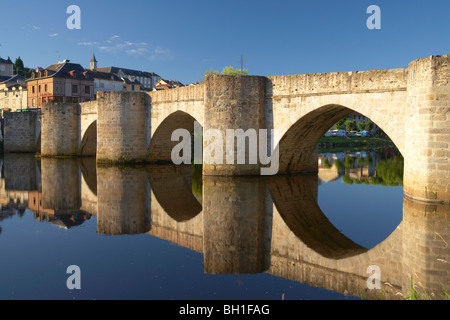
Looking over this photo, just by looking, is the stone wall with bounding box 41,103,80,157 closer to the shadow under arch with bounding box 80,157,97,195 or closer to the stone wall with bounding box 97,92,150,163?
the shadow under arch with bounding box 80,157,97,195

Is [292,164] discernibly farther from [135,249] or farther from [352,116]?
[352,116]

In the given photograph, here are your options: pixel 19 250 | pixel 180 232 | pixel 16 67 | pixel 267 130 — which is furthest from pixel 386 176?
pixel 16 67

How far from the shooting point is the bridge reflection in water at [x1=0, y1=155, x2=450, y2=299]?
7047 mm

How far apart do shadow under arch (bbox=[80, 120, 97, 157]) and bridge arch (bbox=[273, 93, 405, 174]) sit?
16.7m

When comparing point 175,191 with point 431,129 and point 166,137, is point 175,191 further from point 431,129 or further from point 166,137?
point 166,137

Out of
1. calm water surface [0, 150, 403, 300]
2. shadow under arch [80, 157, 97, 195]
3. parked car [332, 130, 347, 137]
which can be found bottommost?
calm water surface [0, 150, 403, 300]

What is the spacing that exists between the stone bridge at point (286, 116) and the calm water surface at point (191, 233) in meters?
1.43

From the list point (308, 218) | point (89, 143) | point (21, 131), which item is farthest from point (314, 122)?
point (21, 131)

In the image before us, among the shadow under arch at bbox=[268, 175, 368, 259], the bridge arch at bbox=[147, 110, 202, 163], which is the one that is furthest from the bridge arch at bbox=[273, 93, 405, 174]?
the bridge arch at bbox=[147, 110, 202, 163]

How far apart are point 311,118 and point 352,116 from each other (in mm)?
65869

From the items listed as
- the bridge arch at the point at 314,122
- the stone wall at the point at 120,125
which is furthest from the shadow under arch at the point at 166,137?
the bridge arch at the point at 314,122

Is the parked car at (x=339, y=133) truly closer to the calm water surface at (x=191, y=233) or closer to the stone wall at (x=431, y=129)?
the calm water surface at (x=191, y=233)

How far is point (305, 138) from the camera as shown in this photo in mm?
17969

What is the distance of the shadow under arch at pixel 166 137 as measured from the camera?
2308 cm
